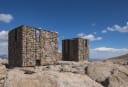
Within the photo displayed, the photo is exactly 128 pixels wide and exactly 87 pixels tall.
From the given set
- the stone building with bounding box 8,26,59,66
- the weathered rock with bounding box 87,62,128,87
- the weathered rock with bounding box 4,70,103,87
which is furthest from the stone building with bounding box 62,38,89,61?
the weathered rock with bounding box 4,70,103,87

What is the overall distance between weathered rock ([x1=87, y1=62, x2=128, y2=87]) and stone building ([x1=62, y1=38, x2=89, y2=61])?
18257mm

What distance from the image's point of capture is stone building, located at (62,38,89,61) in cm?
2644

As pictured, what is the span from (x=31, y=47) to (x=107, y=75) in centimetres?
1167

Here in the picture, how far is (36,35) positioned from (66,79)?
13053 millimetres

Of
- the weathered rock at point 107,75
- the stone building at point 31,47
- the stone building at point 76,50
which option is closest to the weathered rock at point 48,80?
the weathered rock at point 107,75

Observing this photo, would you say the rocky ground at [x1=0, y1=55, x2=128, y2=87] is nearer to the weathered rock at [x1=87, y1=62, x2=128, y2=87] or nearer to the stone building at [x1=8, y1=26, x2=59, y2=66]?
the weathered rock at [x1=87, y1=62, x2=128, y2=87]

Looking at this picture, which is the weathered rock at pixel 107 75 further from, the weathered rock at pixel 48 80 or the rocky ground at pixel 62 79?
the weathered rock at pixel 48 80

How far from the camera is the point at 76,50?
26.7 m

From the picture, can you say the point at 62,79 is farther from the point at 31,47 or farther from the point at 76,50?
the point at 76,50

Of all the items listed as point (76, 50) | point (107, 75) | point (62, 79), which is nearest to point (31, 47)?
point (76, 50)

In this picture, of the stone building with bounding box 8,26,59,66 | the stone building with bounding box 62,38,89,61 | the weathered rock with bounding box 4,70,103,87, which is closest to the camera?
the weathered rock with bounding box 4,70,103,87

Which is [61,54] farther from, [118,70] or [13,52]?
[118,70]

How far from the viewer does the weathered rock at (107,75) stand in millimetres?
6810

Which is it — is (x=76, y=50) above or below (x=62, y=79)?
above
